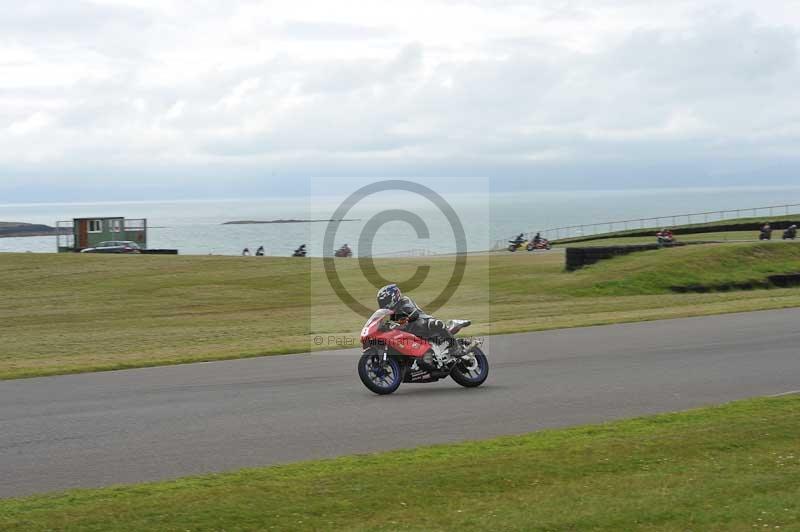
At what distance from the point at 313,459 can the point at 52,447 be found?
2.99m

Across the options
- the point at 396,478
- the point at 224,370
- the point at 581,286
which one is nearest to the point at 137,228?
the point at 581,286

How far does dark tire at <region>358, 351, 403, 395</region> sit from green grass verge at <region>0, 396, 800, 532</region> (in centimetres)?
373

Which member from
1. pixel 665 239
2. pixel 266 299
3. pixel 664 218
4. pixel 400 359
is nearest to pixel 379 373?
pixel 400 359

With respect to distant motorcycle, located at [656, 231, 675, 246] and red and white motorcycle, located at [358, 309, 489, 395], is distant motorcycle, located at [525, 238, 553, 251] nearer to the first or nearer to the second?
distant motorcycle, located at [656, 231, 675, 246]

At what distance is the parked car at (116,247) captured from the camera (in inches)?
2462

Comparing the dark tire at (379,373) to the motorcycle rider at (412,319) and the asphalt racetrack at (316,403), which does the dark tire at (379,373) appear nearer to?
the asphalt racetrack at (316,403)

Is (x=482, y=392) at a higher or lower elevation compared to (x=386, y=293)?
lower

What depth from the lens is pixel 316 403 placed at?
13156 millimetres

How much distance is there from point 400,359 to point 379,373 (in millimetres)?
365

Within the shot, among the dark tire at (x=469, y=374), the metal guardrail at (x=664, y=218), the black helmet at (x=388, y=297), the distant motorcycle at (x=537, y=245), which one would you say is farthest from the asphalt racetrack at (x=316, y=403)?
the metal guardrail at (x=664, y=218)

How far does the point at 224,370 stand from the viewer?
17.0 metres

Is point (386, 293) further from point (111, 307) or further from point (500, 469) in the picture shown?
point (111, 307)

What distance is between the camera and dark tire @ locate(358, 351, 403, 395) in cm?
1365

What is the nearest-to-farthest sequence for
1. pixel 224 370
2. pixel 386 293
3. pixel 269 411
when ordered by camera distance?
1. pixel 269 411
2. pixel 386 293
3. pixel 224 370
